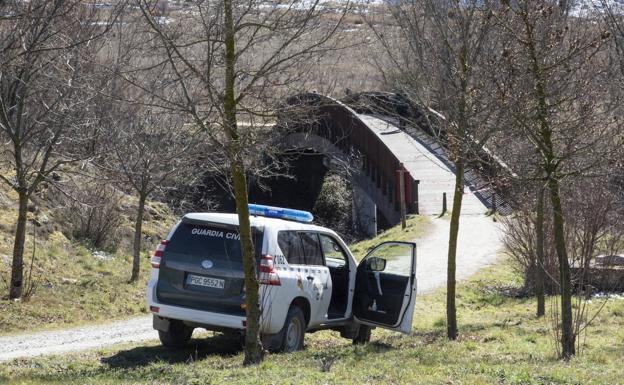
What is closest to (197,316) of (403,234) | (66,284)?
(66,284)

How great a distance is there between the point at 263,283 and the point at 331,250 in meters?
2.38

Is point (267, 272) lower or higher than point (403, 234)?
lower

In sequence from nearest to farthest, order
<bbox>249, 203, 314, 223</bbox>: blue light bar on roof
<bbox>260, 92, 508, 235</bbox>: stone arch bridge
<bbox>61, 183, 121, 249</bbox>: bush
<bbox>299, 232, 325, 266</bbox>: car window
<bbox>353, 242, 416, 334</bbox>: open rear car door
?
1. <bbox>249, 203, 314, 223</bbox>: blue light bar on roof
2. <bbox>299, 232, 325, 266</bbox>: car window
3. <bbox>353, 242, 416, 334</bbox>: open rear car door
4. <bbox>61, 183, 121, 249</bbox>: bush
5. <bbox>260, 92, 508, 235</bbox>: stone arch bridge

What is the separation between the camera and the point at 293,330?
11.4 m

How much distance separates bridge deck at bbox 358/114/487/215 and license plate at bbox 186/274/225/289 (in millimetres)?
17563

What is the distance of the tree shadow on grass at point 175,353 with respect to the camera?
1091 cm

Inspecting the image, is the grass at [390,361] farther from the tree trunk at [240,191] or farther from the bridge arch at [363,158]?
the bridge arch at [363,158]

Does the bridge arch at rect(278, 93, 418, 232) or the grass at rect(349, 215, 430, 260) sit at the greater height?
the bridge arch at rect(278, 93, 418, 232)

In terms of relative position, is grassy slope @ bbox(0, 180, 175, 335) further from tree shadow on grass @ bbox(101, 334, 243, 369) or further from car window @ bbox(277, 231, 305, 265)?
car window @ bbox(277, 231, 305, 265)

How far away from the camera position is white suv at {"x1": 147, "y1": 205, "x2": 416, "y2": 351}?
10719 millimetres

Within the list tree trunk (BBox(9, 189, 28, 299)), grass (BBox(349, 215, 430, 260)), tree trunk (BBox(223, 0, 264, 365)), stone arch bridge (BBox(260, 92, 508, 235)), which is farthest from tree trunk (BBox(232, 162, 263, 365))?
stone arch bridge (BBox(260, 92, 508, 235))

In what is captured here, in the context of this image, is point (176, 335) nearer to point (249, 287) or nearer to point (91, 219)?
point (249, 287)

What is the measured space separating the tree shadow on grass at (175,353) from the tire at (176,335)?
0.10 meters

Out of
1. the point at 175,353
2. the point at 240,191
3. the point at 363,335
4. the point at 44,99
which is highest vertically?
→ the point at 44,99
